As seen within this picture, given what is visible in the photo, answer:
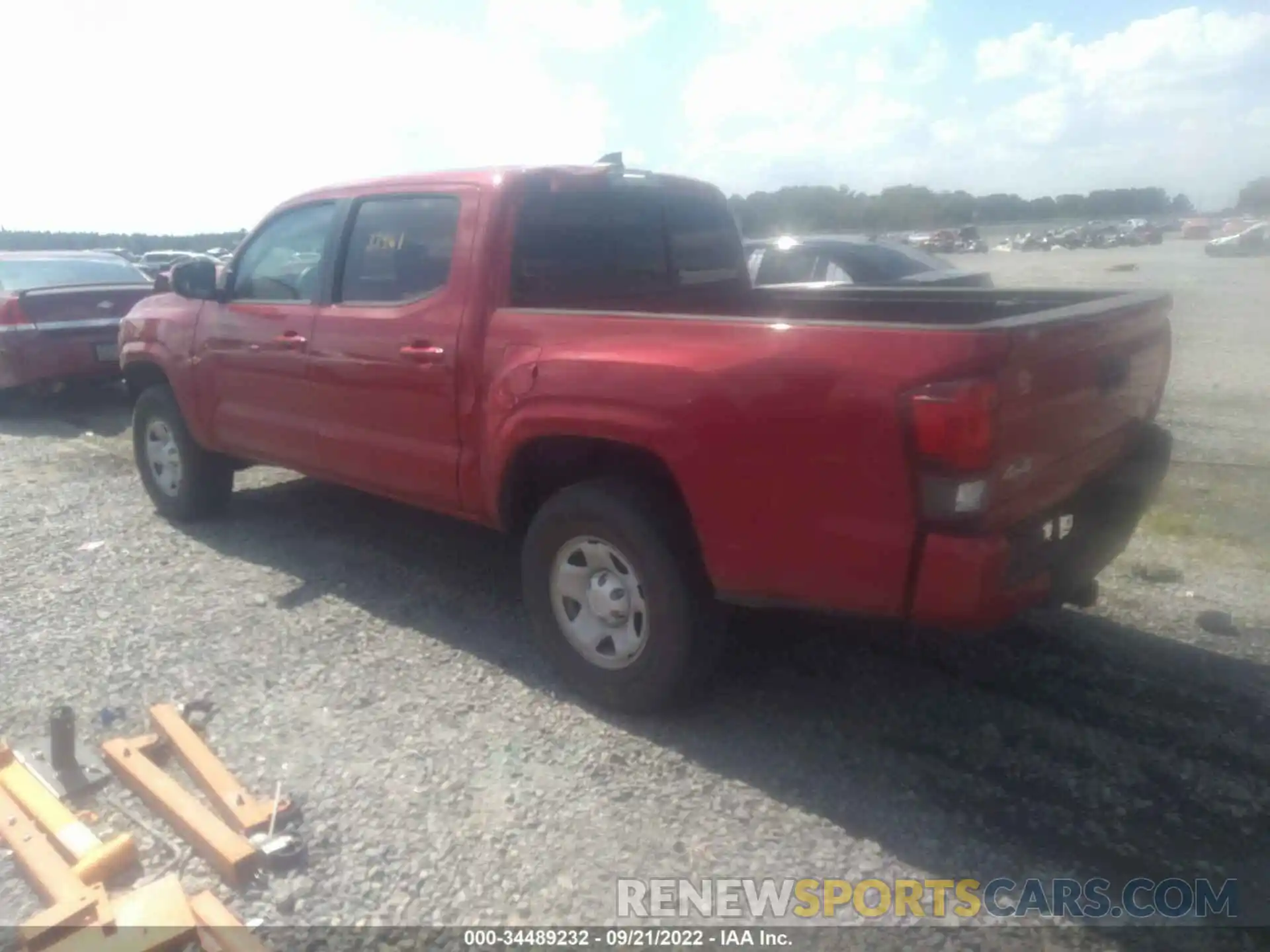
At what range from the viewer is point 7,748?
11.5ft

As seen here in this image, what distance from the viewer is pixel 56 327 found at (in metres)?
9.30

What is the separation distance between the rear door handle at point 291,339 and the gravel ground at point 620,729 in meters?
1.16

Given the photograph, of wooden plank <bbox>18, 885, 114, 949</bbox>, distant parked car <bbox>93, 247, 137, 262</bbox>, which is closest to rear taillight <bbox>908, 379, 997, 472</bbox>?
wooden plank <bbox>18, 885, 114, 949</bbox>

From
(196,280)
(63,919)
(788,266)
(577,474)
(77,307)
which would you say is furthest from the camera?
(788,266)

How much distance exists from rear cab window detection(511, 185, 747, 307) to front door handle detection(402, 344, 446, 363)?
370 mm

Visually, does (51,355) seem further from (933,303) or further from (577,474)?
(933,303)

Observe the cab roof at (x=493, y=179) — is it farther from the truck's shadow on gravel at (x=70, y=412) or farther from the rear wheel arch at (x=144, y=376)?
the truck's shadow on gravel at (x=70, y=412)

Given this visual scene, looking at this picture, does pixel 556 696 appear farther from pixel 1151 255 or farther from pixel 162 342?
pixel 1151 255

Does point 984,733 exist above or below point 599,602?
below

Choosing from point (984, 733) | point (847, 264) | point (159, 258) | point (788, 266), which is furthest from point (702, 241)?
point (159, 258)

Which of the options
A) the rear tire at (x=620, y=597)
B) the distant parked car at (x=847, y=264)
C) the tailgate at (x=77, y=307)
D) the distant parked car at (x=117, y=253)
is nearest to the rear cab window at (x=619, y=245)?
the rear tire at (x=620, y=597)

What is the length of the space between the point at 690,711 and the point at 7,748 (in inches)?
91.4

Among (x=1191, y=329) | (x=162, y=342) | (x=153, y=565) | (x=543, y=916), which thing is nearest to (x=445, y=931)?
(x=543, y=916)

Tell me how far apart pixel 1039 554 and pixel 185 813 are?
2.69 metres
